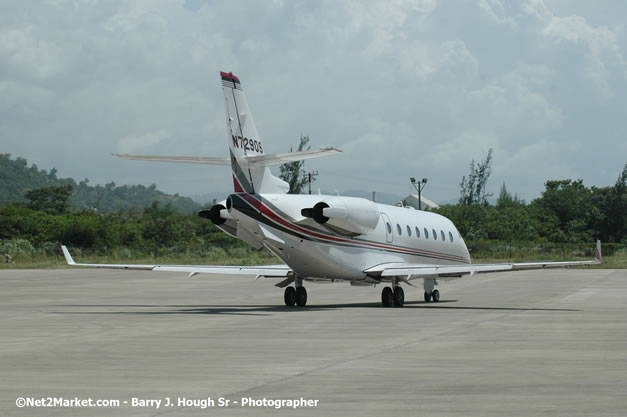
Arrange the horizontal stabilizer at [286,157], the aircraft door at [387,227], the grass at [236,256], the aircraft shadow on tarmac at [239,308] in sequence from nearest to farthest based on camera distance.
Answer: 1. the horizontal stabilizer at [286,157]
2. the aircraft shadow on tarmac at [239,308]
3. the aircraft door at [387,227]
4. the grass at [236,256]

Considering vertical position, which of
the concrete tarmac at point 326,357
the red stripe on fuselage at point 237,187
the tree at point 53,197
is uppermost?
the tree at point 53,197

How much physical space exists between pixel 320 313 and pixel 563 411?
59.0 feet

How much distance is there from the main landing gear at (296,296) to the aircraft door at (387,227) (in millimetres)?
3469

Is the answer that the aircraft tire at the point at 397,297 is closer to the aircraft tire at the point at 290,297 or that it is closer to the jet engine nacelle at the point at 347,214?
the jet engine nacelle at the point at 347,214

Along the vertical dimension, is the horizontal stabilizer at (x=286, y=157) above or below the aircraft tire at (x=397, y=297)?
above

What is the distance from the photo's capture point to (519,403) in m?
11.5

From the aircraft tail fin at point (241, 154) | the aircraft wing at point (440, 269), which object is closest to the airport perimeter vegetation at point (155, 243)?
the aircraft wing at point (440, 269)

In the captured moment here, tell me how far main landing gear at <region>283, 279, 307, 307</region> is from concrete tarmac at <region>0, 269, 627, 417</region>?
657 mm

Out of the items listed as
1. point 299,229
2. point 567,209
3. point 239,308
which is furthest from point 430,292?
point 567,209

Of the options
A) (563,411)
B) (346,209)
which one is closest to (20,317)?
(346,209)

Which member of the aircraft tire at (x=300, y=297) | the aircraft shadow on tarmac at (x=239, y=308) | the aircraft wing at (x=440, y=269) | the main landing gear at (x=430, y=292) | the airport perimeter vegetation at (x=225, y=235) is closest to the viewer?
the aircraft shadow on tarmac at (x=239, y=308)

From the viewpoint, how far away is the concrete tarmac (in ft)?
38.3

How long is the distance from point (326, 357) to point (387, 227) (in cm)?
1766

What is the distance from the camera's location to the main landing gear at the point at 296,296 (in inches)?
1277
